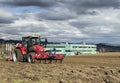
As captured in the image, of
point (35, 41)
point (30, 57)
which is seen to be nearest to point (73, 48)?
point (35, 41)

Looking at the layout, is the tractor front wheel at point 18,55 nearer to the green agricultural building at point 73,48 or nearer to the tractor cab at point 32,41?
the tractor cab at point 32,41

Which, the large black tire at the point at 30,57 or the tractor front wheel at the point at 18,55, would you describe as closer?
the large black tire at the point at 30,57

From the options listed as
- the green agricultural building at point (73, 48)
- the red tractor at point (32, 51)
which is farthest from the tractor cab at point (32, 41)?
the green agricultural building at point (73, 48)

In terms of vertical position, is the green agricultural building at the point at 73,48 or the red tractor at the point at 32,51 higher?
the red tractor at the point at 32,51

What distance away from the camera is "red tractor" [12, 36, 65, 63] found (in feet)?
99.0

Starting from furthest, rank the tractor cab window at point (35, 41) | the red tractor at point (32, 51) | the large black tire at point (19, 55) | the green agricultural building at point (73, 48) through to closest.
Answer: the green agricultural building at point (73, 48)
the large black tire at point (19, 55)
the tractor cab window at point (35, 41)
the red tractor at point (32, 51)

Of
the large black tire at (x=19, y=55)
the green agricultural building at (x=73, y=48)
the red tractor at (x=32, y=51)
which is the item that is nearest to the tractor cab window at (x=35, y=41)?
the red tractor at (x=32, y=51)

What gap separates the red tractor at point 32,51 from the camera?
30188 mm

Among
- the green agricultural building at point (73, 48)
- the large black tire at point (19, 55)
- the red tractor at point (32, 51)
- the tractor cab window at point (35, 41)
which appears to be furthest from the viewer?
the green agricultural building at point (73, 48)

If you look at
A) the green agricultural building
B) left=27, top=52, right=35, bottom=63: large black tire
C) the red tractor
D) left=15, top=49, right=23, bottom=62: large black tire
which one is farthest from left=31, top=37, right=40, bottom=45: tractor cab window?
the green agricultural building

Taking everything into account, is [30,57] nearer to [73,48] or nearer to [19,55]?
[19,55]

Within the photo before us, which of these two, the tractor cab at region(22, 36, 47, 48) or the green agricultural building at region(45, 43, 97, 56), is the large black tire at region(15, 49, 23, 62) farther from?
the green agricultural building at region(45, 43, 97, 56)

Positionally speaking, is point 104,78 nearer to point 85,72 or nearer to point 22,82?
point 85,72

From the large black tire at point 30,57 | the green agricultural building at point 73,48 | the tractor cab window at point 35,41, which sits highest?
the tractor cab window at point 35,41
